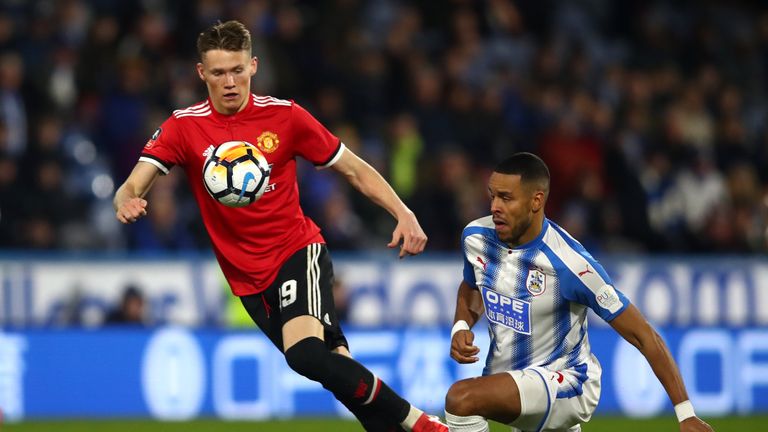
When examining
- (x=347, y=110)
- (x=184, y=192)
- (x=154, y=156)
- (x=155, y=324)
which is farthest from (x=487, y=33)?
(x=154, y=156)

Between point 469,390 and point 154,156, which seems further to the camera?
point 154,156

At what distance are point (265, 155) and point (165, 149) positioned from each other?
497 millimetres

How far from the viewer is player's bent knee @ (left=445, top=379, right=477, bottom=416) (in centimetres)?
568

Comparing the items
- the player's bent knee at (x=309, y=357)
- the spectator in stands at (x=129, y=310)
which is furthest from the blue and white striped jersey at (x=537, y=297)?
the spectator in stands at (x=129, y=310)

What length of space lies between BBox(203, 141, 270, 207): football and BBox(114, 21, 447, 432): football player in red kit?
0.26 feet

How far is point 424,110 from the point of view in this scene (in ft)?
46.0

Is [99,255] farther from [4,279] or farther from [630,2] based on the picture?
[630,2]

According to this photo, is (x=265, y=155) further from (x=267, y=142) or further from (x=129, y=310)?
(x=129, y=310)

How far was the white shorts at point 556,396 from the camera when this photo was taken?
5730 millimetres

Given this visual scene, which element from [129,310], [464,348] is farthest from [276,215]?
[129,310]

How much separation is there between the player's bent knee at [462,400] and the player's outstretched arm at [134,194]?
5.26 feet

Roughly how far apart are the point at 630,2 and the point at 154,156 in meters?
13.0

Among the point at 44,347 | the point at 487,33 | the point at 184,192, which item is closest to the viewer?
the point at 44,347

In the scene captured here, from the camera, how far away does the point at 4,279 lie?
11250 millimetres
